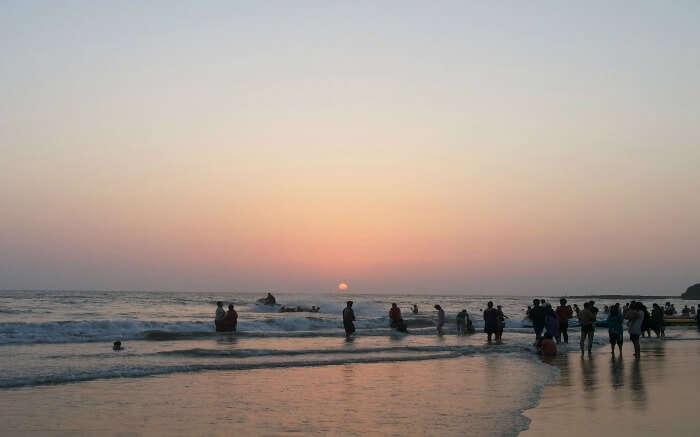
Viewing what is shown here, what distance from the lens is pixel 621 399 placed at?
11.7 m

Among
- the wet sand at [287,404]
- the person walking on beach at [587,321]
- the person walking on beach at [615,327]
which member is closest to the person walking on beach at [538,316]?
the person walking on beach at [587,321]

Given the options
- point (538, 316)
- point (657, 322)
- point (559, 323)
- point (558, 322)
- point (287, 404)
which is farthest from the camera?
point (657, 322)

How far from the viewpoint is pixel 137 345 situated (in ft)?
83.5

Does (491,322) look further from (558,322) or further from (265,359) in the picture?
(265,359)

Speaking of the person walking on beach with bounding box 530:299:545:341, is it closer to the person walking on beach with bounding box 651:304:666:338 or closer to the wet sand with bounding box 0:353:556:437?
the wet sand with bounding box 0:353:556:437

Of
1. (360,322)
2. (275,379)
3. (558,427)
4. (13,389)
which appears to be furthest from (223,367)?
(360,322)

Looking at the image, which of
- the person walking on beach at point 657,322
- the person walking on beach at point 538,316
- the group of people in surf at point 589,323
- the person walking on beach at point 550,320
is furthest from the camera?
the person walking on beach at point 657,322

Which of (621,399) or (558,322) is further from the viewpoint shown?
(558,322)

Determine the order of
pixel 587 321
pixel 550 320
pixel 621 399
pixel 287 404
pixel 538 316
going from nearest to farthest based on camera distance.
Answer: pixel 621 399, pixel 287 404, pixel 587 321, pixel 550 320, pixel 538 316

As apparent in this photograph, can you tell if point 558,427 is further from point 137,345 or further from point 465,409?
point 137,345

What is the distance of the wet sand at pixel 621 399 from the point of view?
9328 millimetres

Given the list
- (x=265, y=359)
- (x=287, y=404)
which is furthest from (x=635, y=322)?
(x=287, y=404)

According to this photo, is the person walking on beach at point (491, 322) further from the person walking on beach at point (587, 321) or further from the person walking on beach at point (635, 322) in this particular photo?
the person walking on beach at point (635, 322)

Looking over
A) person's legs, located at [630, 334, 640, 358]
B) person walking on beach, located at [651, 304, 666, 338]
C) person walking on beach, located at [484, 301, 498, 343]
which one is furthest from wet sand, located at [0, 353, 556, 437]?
person walking on beach, located at [651, 304, 666, 338]
